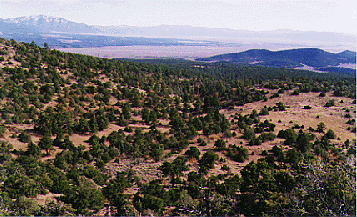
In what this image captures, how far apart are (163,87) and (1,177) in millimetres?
52151

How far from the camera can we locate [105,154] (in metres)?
25.6

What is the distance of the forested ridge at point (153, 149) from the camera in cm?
1505

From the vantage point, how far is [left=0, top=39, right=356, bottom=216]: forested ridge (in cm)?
1505

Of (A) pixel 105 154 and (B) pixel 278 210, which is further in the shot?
(A) pixel 105 154

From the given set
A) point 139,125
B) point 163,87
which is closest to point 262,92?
point 163,87

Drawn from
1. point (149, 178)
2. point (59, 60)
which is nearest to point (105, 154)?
point (149, 178)

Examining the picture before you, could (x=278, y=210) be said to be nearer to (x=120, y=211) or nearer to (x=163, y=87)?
(x=120, y=211)

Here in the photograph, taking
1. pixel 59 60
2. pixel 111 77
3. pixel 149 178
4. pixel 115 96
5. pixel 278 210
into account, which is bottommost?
pixel 149 178

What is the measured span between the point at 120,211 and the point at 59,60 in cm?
6072

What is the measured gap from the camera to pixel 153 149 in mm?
28344

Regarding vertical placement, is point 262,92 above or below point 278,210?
above

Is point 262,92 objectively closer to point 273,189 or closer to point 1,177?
point 273,189

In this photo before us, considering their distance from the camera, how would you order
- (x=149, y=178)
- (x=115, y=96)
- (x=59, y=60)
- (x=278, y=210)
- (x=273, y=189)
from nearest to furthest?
(x=278, y=210), (x=273, y=189), (x=149, y=178), (x=115, y=96), (x=59, y=60)

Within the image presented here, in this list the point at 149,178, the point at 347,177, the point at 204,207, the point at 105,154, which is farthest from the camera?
the point at 105,154
